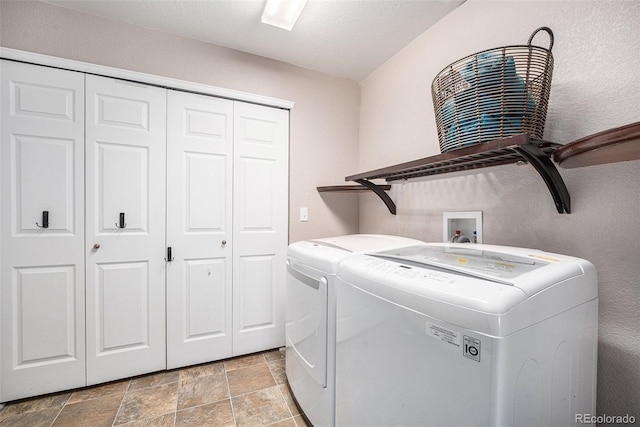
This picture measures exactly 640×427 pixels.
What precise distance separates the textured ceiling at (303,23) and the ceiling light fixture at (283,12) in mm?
66

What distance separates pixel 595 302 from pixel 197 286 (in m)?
2.07

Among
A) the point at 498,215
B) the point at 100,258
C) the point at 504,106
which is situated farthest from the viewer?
the point at 100,258

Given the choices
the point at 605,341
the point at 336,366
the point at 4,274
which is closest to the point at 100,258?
the point at 4,274

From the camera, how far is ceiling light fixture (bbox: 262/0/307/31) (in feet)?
5.10

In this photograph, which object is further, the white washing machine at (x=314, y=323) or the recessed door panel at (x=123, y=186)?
the recessed door panel at (x=123, y=186)

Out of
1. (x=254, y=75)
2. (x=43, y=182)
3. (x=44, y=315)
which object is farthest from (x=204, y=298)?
(x=254, y=75)

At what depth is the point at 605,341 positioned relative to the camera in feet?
3.28

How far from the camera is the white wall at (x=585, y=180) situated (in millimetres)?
949

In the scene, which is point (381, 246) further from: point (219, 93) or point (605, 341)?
point (219, 93)

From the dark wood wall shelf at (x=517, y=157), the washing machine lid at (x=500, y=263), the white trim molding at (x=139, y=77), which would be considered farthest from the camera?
the white trim molding at (x=139, y=77)

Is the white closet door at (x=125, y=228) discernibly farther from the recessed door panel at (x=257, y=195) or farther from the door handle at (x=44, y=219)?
the recessed door panel at (x=257, y=195)

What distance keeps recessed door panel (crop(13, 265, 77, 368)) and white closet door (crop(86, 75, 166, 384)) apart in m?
0.10

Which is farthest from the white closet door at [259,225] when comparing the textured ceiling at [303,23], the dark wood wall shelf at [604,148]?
the dark wood wall shelf at [604,148]

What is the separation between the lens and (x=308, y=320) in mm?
1354
